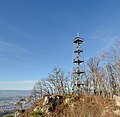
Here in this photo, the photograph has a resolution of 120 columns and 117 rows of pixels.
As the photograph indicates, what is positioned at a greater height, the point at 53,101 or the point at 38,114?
the point at 53,101

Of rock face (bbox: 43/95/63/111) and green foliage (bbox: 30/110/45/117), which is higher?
rock face (bbox: 43/95/63/111)

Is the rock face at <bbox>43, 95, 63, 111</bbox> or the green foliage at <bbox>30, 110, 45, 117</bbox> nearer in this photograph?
the green foliage at <bbox>30, 110, 45, 117</bbox>

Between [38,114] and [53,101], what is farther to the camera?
[53,101]

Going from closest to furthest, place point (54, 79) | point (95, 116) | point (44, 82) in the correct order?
1. point (95, 116)
2. point (54, 79)
3. point (44, 82)

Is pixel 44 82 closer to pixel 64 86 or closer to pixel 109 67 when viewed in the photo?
pixel 64 86

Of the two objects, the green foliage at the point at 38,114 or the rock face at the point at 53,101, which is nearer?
the green foliage at the point at 38,114

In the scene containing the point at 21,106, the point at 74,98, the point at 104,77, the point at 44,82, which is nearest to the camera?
the point at 74,98

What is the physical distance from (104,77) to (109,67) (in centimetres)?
212

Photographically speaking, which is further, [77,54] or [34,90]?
[34,90]

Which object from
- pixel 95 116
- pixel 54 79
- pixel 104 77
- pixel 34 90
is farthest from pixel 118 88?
pixel 95 116

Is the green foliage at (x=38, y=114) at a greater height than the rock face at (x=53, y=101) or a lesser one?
lesser

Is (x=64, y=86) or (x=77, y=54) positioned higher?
Result: (x=77, y=54)

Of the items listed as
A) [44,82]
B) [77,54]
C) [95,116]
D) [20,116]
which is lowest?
[20,116]

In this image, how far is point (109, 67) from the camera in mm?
31125
